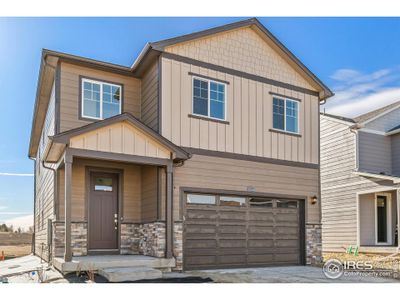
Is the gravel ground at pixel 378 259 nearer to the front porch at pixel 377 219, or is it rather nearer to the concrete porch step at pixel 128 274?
the front porch at pixel 377 219

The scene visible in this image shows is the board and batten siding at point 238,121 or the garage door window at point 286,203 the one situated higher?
the board and batten siding at point 238,121

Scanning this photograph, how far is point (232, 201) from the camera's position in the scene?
1109cm

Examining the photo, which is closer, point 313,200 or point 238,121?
point 238,121

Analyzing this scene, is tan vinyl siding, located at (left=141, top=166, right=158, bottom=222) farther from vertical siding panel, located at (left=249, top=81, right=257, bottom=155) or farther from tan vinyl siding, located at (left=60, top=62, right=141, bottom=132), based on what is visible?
vertical siding panel, located at (left=249, top=81, right=257, bottom=155)

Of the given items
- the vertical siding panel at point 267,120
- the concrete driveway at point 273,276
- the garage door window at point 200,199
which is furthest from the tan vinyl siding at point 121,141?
the vertical siding panel at point 267,120

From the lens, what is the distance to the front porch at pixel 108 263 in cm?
834

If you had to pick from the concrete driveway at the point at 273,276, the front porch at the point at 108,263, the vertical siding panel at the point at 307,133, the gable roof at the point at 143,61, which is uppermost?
the gable roof at the point at 143,61

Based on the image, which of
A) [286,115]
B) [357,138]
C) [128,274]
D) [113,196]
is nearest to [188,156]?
[113,196]

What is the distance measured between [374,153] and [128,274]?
1156 centimetres

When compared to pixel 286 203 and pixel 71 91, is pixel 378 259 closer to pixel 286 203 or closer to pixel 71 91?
pixel 286 203

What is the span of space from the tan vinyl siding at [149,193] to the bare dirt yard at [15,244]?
7564mm
